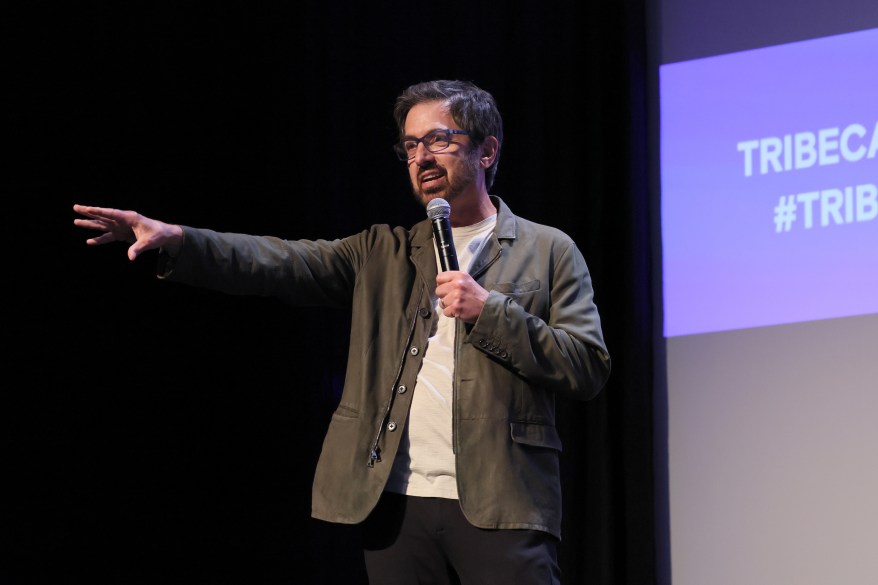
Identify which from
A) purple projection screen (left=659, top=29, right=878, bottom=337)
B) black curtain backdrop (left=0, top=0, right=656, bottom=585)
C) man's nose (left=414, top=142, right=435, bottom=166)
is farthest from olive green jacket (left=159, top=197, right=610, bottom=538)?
purple projection screen (left=659, top=29, right=878, bottom=337)

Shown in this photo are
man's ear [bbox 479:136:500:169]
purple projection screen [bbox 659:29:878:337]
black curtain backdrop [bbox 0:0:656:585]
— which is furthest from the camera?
purple projection screen [bbox 659:29:878:337]

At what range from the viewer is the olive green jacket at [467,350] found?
6.43 ft

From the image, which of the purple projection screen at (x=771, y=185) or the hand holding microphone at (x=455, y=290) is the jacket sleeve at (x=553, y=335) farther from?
the purple projection screen at (x=771, y=185)

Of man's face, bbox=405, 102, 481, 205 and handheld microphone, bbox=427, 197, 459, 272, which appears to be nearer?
handheld microphone, bbox=427, 197, 459, 272

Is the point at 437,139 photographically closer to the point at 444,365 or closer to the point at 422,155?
the point at 422,155

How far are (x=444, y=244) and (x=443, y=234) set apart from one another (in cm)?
2

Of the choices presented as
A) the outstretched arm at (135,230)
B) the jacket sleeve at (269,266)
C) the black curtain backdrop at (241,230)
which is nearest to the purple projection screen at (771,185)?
the black curtain backdrop at (241,230)

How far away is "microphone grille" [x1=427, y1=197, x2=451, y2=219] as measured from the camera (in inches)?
80.7

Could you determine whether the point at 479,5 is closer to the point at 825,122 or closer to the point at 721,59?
the point at 721,59

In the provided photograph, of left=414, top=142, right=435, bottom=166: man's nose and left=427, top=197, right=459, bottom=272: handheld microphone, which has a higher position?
left=414, top=142, right=435, bottom=166: man's nose

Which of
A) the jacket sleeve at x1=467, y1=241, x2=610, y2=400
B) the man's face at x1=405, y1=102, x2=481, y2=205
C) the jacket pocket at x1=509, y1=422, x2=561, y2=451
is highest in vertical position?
the man's face at x1=405, y1=102, x2=481, y2=205

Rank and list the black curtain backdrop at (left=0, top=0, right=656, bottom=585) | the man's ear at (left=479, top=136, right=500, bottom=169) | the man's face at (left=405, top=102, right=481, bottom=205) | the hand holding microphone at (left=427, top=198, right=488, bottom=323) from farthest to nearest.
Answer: the black curtain backdrop at (left=0, top=0, right=656, bottom=585) → the man's ear at (left=479, top=136, right=500, bottom=169) → the man's face at (left=405, top=102, right=481, bottom=205) → the hand holding microphone at (left=427, top=198, right=488, bottom=323)

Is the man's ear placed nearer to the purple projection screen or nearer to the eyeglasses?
the eyeglasses

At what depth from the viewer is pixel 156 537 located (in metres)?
3.21
